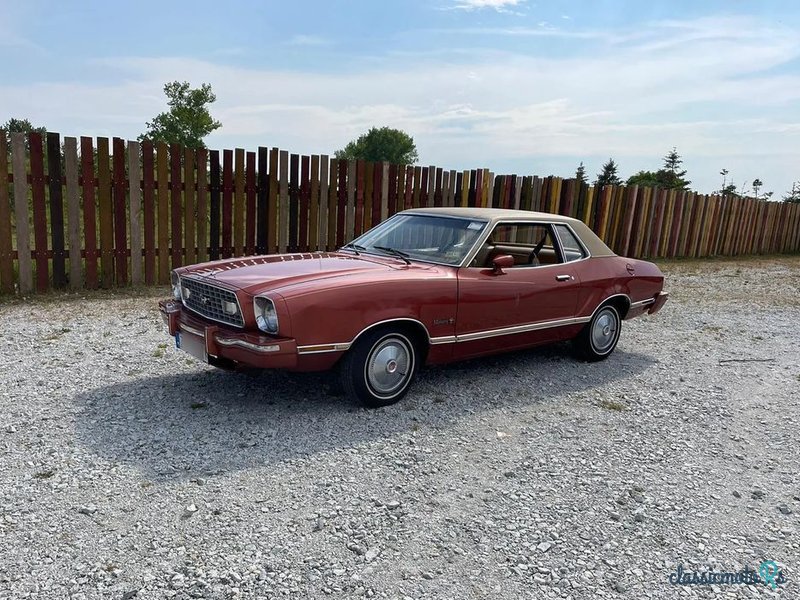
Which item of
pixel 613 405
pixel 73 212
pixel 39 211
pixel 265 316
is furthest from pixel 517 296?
pixel 39 211

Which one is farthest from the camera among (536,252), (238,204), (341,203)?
(341,203)

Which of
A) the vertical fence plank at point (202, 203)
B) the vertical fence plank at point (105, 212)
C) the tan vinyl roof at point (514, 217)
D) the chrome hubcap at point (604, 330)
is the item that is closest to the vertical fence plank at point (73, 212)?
the vertical fence plank at point (105, 212)

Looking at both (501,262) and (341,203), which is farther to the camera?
(341,203)

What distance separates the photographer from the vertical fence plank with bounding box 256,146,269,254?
961 cm

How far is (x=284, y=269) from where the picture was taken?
459cm

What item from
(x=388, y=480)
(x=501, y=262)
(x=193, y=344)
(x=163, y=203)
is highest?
(x=163, y=203)

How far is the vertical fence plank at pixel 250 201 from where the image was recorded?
949cm

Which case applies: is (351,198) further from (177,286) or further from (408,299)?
(408,299)

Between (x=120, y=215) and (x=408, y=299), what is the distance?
19.1 feet

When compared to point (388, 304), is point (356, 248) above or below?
above

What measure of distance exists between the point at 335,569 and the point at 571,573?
106cm

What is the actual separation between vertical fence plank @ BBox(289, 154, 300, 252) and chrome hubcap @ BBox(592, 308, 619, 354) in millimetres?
5577

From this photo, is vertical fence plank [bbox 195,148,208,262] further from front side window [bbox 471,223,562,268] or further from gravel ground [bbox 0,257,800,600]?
front side window [bbox 471,223,562,268]

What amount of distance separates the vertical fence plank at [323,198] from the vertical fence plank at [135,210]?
283cm
